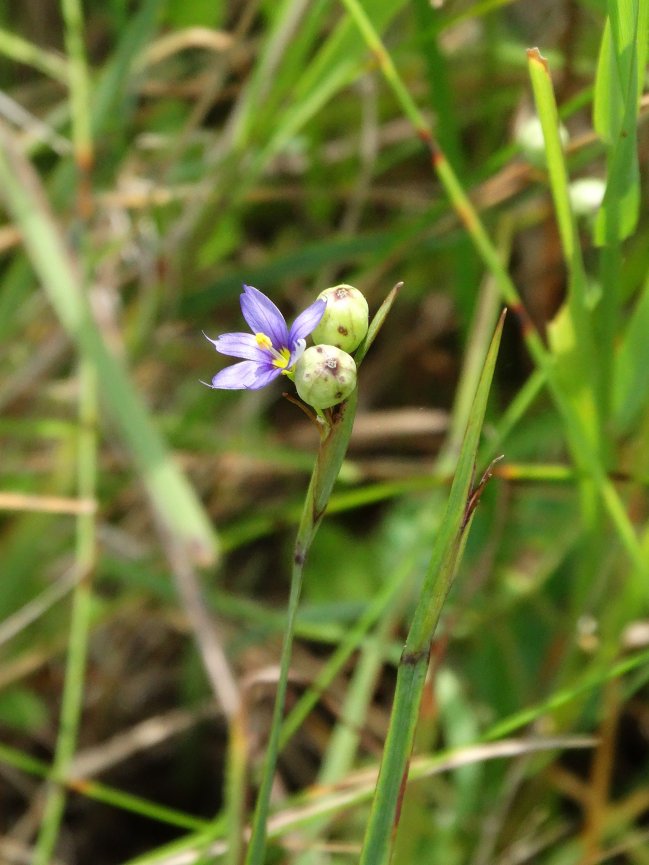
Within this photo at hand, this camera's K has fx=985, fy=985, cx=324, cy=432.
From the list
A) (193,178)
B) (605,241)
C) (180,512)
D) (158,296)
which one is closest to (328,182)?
(193,178)

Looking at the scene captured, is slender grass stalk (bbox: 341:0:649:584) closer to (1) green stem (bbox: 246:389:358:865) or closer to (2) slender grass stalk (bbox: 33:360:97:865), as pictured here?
(1) green stem (bbox: 246:389:358:865)

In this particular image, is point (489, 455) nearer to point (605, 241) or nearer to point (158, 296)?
point (605, 241)

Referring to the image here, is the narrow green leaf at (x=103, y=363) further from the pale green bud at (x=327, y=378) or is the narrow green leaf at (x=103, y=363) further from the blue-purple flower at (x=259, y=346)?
the pale green bud at (x=327, y=378)

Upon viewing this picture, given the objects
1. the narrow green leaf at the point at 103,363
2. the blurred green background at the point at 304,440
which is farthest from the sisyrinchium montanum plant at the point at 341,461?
the narrow green leaf at the point at 103,363

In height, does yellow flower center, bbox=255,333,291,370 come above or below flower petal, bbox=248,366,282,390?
above

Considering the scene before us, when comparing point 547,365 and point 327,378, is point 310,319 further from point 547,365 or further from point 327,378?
point 547,365

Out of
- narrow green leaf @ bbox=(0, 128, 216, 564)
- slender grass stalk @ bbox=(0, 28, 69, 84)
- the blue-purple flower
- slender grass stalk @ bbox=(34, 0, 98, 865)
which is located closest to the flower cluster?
the blue-purple flower

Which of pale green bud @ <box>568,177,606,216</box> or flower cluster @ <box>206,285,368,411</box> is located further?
pale green bud @ <box>568,177,606,216</box>
